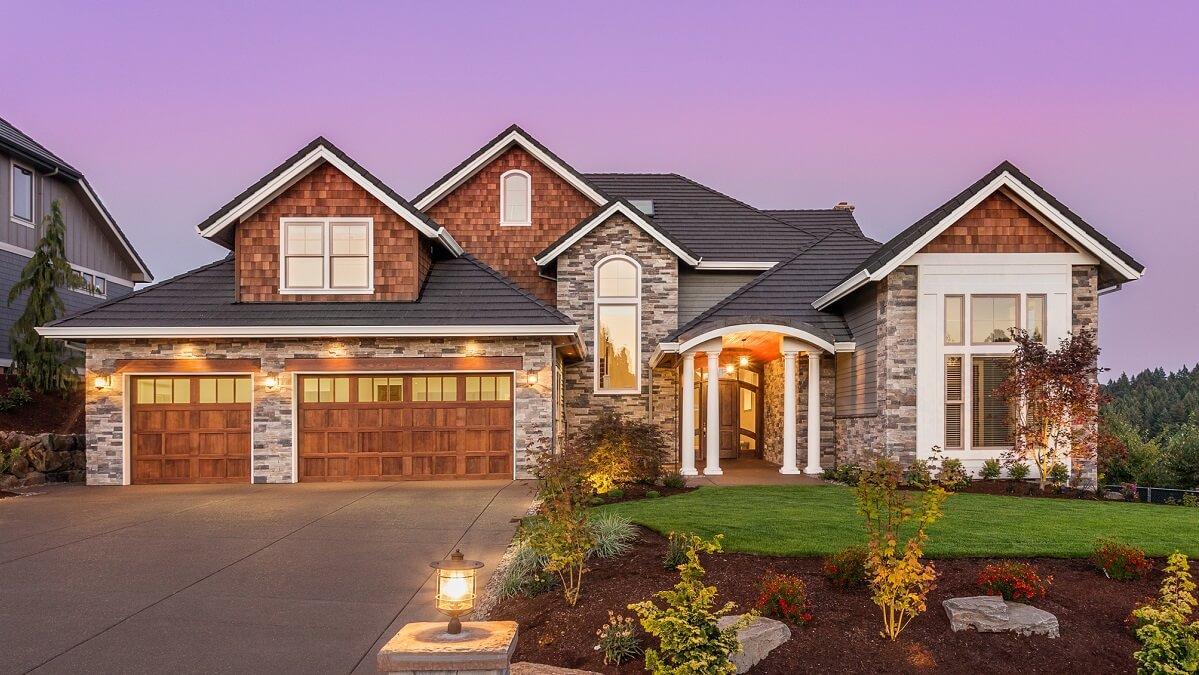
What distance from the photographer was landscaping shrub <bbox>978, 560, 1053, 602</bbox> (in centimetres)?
627

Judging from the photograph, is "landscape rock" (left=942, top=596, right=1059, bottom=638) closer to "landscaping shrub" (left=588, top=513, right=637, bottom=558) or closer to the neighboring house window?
"landscaping shrub" (left=588, top=513, right=637, bottom=558)

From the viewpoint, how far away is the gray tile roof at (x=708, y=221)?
2058 centimetres

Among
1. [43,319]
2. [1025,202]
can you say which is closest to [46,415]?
[43,319]

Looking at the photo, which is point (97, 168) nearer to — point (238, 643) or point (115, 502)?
point (115, 502)

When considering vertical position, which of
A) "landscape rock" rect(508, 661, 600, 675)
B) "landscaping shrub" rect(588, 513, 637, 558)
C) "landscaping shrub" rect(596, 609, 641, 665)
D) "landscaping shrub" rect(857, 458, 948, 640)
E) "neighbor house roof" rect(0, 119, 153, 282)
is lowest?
"landscape rock" rect(508, 661, 600, 675)

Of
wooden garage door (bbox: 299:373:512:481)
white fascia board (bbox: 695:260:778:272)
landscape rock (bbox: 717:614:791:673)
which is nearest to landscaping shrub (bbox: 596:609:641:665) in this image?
landscape rock (bbox: 717:614:791:673)

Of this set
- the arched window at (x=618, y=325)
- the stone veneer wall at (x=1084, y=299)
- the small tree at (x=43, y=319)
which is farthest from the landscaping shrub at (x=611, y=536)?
the small tree at (x=43, y=319)

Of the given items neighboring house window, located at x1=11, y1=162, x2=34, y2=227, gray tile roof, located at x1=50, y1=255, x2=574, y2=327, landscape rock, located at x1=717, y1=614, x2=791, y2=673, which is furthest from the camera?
neighboring house window, located at x1=11, y1=162, x2=34, y2=227

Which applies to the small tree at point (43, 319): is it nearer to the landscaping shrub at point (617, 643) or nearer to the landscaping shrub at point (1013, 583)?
the landscaping shrub at point (617, 643)

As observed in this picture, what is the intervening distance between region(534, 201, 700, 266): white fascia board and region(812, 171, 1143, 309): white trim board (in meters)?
5.83

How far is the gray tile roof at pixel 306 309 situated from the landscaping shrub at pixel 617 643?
9607mm

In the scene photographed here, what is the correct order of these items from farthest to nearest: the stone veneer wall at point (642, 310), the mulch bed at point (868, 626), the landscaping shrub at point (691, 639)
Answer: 1. the stone veneer wall at point (642, 310)
2. the mulch bed at point (868, 626)
3. the landscaping shrub at point (691, 639)

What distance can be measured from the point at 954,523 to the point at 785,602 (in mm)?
4259

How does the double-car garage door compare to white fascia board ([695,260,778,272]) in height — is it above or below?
below
